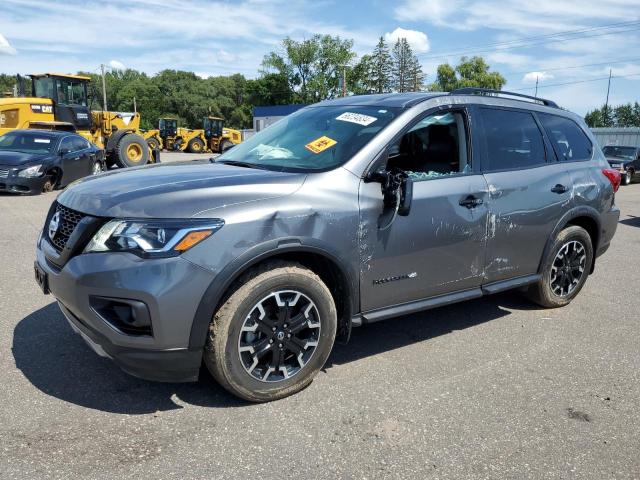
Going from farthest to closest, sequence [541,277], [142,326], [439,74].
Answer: [439,74] → [541,277] → [142,326]

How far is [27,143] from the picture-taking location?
12.3 meters

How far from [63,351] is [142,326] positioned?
4.49ft

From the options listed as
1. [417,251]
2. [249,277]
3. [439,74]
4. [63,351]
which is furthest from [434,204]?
[439,74]

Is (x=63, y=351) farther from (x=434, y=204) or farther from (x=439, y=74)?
(x=439, y=74)

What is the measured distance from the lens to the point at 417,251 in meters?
3.56

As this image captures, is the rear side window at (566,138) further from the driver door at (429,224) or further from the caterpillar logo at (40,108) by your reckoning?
the caterpillar logo at (40,108)

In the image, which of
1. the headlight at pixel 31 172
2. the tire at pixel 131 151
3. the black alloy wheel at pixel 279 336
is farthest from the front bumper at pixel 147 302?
the tire at pixel 131 151

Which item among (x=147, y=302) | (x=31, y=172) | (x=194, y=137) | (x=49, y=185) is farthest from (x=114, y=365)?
(x=194, y=137)

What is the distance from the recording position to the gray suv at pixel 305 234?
2740 millimetres

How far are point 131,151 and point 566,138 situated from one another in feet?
52.3

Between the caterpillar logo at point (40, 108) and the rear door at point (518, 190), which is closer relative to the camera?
the rear door at point (518, 190)

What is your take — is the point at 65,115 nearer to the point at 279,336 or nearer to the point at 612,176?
the point at 612,176

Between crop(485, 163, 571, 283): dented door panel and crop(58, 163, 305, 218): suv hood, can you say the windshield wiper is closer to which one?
crop(58, 163, 305, 218): suv hood

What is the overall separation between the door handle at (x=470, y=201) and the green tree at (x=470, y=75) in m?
86.7
